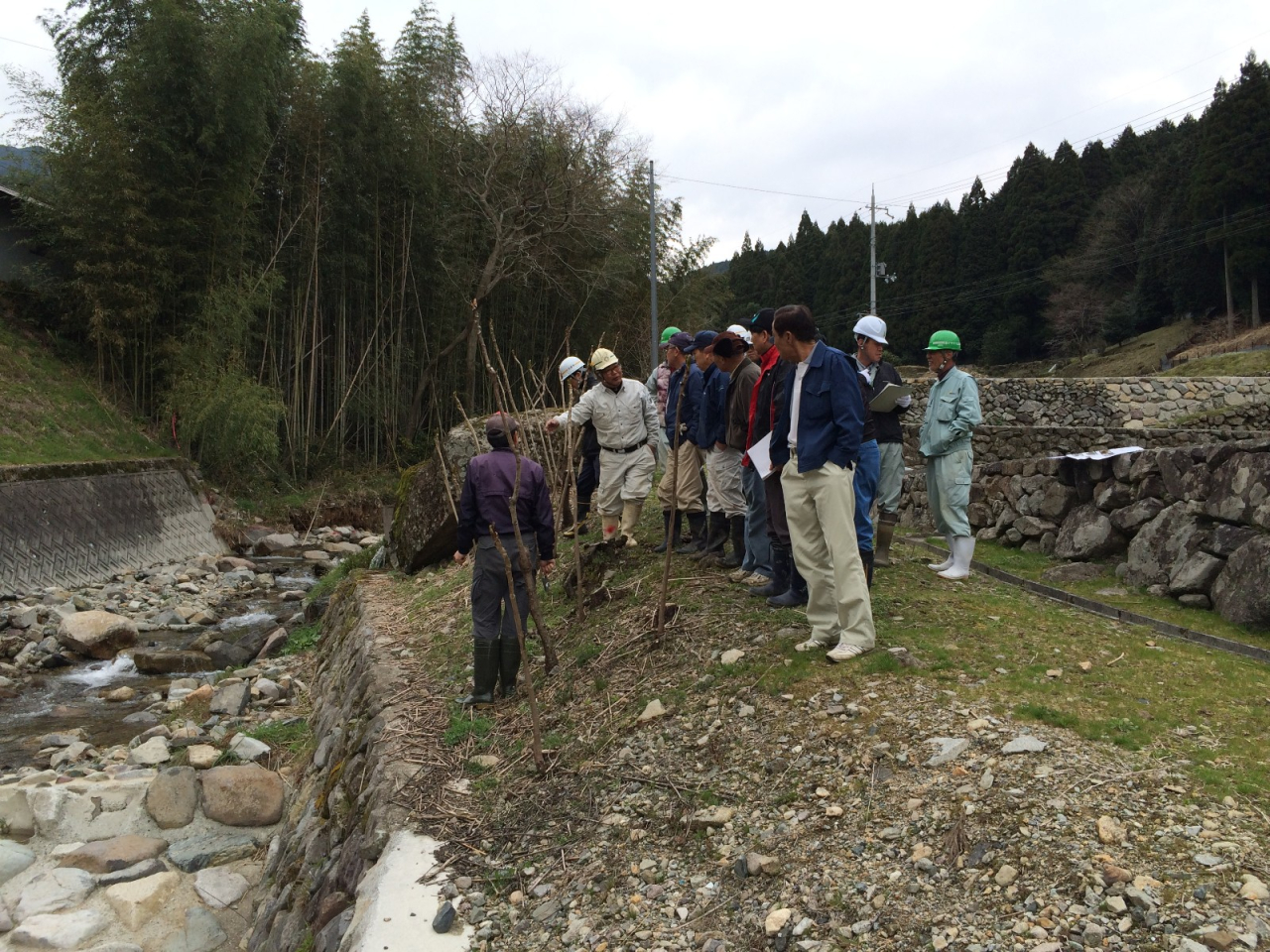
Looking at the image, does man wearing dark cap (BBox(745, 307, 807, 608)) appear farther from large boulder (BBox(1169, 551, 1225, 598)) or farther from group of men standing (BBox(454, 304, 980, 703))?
large boulder (BBox(1169, 551, 1225, 598))

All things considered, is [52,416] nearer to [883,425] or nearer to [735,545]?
[735,545]

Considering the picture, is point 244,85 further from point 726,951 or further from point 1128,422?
point 726,951

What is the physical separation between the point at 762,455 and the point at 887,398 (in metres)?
1.39

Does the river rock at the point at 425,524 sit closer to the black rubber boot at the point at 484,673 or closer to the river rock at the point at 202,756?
the river rock at the point at 202,756

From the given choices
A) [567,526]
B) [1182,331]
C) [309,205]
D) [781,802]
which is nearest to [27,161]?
[309,205]

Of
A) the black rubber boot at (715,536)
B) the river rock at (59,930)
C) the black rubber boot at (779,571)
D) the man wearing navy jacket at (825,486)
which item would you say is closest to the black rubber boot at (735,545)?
the black rubber boot at (715,536)

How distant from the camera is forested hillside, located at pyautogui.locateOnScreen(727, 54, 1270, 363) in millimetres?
26625

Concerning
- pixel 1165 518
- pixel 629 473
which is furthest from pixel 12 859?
pixel 1165 518

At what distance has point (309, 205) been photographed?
18500 mm

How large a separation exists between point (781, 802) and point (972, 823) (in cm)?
66

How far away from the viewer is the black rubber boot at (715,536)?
6099 mm

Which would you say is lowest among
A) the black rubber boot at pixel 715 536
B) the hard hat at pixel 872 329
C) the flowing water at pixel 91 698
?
the flowing water at pixel 91 698

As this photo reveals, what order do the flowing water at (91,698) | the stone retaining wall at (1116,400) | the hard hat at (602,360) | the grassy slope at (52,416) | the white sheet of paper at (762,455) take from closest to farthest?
the white sheet of paper at (762,455) < the hard hat at (602,360) < the flowing water at (91,698) < the grassy slope at (52,416) < the stone retaining wall at (1116,400)

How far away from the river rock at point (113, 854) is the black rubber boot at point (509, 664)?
2.25 meters
